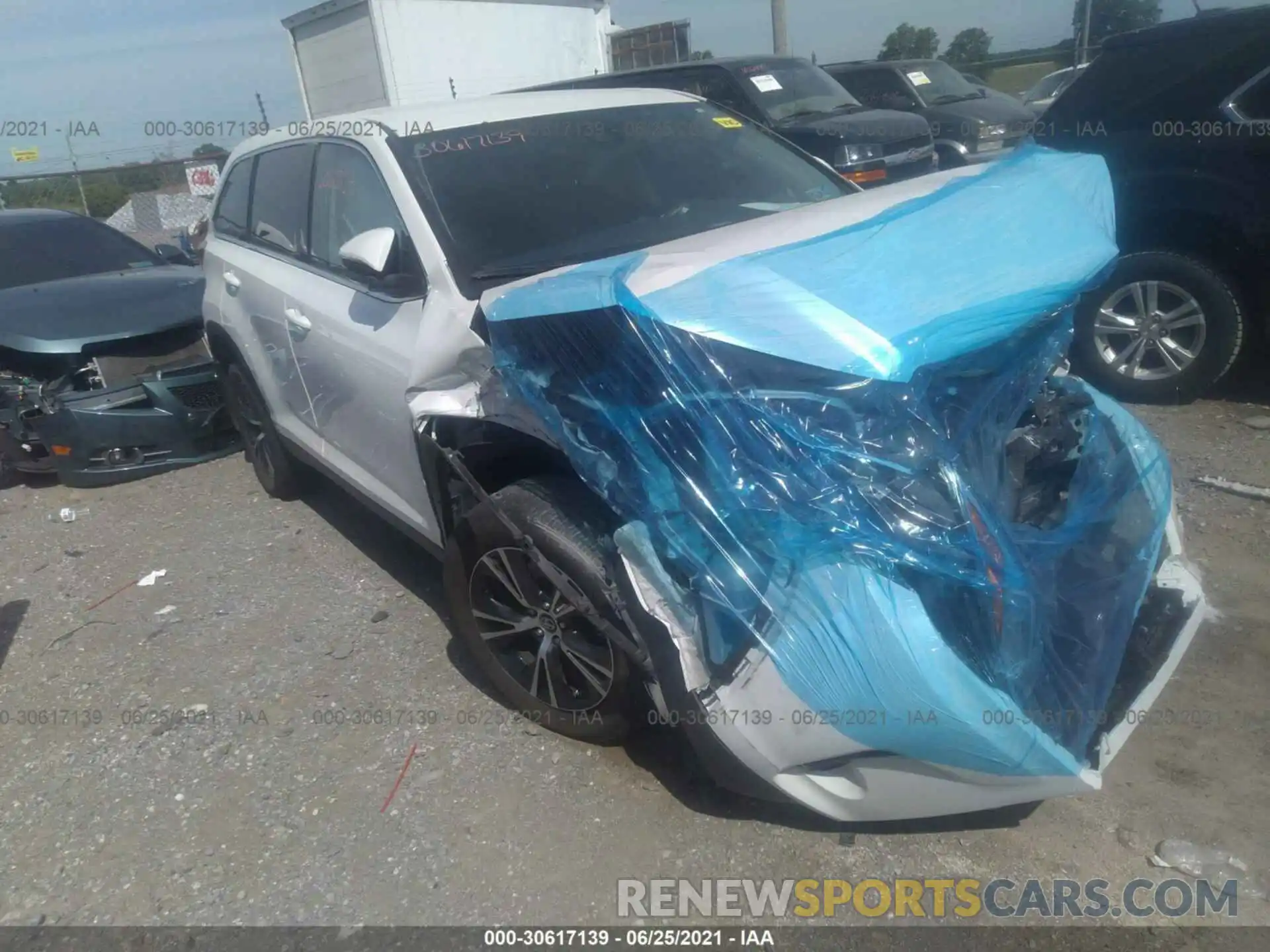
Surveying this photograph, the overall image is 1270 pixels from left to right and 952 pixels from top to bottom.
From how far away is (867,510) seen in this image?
6.61ft

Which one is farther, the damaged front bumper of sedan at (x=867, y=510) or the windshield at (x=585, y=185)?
Answer: the windshield at (x=585, y=185)

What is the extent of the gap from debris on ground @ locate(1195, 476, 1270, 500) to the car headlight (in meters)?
4.83

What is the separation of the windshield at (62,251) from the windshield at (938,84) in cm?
933

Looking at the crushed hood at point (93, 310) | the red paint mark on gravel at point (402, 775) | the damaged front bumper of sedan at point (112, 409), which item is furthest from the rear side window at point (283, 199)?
the red paint mark on gravel at point (402, 775)

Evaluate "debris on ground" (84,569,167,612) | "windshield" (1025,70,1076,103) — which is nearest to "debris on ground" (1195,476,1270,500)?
"debris on ground" (84,569,167,612)

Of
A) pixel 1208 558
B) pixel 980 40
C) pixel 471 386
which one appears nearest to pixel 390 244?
pixel 471 386

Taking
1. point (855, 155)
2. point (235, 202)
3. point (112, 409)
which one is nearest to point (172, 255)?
point (112, 409)

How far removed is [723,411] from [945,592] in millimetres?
607

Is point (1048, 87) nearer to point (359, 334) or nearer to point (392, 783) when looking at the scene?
point (359, 334)

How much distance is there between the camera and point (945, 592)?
2.03 metres

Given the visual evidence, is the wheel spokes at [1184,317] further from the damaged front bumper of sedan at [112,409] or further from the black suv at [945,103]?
the black suv at [945,103]

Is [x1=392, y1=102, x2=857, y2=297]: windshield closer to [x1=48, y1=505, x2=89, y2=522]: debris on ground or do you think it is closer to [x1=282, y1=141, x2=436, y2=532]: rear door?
[x1=282, y1=141, x2=436, y2=532]: rear door

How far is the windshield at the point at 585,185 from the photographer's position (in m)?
3.13

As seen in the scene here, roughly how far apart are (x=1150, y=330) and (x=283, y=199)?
4167 mm
